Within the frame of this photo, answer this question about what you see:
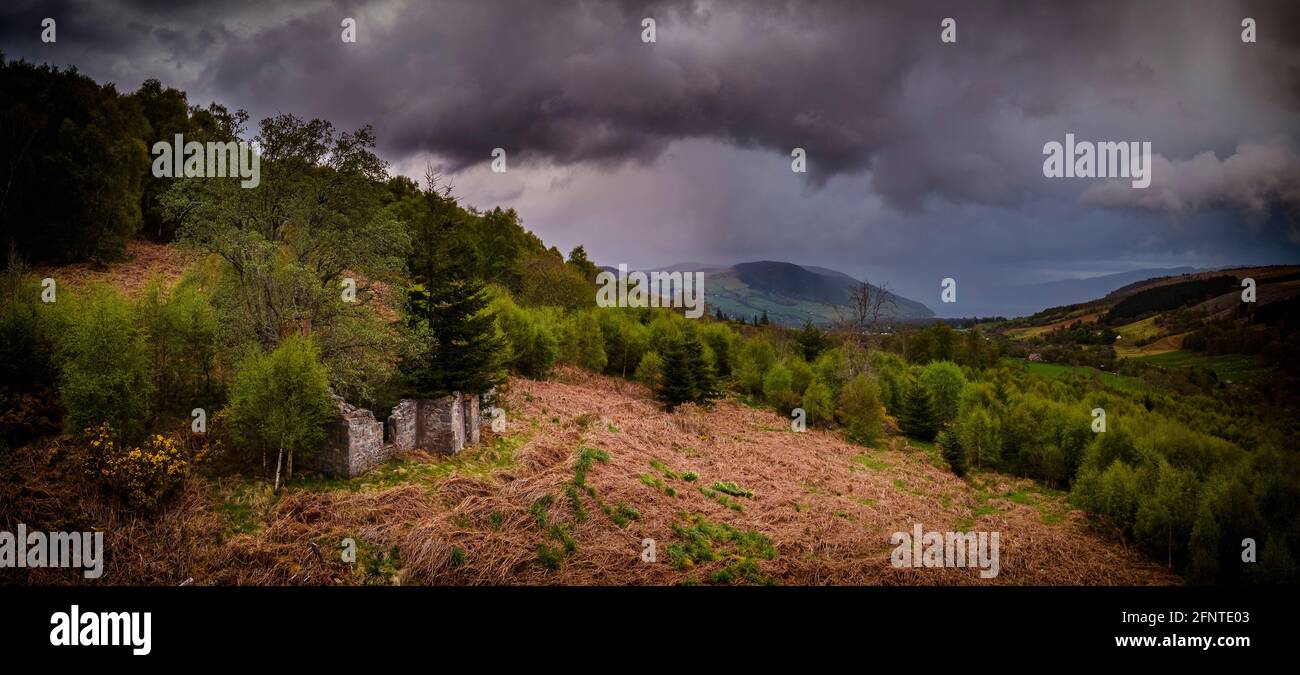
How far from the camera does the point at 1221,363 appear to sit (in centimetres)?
6488

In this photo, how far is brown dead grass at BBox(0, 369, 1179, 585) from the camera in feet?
40.2

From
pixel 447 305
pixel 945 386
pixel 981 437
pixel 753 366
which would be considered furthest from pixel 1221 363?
pixel 447 305

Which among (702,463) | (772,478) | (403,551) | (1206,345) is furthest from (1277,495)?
(1206,345)

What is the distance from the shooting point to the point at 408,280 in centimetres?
2122

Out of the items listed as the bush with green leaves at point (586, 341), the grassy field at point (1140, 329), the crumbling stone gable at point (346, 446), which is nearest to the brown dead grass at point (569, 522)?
the crumbling stone gable at point (346, 446)

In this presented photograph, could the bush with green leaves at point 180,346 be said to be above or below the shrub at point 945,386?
above

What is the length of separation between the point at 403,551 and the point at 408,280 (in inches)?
488

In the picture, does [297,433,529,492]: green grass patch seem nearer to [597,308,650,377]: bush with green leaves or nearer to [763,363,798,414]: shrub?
[597,308,650,377]: bush with green leaves

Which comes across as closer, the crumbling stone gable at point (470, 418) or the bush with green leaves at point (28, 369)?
the bush with green leaves at point (28, 369)

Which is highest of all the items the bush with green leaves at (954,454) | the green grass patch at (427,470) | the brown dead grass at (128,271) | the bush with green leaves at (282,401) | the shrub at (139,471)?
the brown dead grass at (128,271)

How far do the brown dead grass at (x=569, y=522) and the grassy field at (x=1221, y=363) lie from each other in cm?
5038

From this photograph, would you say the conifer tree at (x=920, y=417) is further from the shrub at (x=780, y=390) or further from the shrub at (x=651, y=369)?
the shrub at (x=651, y=369)

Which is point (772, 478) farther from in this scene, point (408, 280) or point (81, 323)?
point (81, 323)

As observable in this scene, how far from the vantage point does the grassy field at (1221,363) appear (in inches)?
2162
